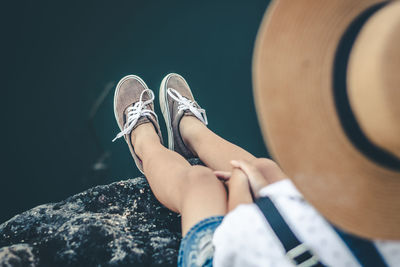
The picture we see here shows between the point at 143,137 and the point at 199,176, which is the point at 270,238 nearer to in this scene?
the point at 199,176

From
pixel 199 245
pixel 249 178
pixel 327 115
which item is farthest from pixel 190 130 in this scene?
pixel 327 115

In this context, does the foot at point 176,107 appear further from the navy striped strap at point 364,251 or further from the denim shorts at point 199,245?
the navy striped strap at point 364,251

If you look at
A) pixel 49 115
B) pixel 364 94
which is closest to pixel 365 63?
pixel 364 94

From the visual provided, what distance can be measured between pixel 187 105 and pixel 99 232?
2.35 ft

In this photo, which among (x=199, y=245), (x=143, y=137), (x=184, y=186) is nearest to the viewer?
(x=199, y=245)

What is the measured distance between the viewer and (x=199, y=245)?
0.52 metres

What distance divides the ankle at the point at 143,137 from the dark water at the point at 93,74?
0.67 ft

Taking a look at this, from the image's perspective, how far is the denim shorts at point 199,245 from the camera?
0.51 metres

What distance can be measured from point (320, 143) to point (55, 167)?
49.9 inches

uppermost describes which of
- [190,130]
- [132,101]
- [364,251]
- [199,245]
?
[132,101]

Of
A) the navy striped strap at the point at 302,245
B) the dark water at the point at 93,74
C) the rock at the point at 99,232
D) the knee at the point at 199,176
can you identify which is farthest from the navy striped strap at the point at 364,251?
the dark water at the point at 93,74

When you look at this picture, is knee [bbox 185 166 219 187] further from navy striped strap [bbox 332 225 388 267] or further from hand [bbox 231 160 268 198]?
navy striped strap [bbox 332 225 388 267]

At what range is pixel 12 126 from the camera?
1.25 metres

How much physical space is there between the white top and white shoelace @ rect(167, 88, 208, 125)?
835 mm
